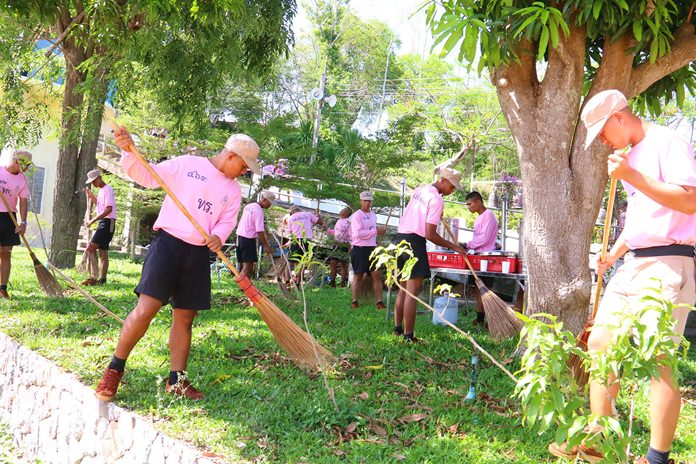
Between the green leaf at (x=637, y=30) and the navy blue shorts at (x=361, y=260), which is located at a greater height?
the green leaf at (x=637, y=30)

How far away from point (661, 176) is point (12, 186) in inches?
293

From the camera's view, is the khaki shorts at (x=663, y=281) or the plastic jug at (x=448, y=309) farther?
the plastic jug at (x=448, y=309)

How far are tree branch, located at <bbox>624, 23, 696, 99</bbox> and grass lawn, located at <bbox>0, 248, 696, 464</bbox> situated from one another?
256 cm

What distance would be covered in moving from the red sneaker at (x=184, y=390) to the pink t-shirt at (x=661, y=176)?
9.65 ft

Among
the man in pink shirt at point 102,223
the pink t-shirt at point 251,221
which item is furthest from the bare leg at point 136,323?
the pink t-shirt at point 251,221

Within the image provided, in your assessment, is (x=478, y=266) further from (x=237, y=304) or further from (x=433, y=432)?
(x=433, y=432)

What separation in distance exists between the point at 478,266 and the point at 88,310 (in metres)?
4.72

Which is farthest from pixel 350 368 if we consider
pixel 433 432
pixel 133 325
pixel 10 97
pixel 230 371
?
pixel 10 97

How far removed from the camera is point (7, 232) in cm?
767

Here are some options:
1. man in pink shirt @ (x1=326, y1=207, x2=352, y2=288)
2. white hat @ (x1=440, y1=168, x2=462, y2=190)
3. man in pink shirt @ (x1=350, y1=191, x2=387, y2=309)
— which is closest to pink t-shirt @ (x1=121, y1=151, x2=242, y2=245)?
white hat @ (x1=440, y1=168, x2=462, y2=190)

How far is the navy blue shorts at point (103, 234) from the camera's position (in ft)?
31.0

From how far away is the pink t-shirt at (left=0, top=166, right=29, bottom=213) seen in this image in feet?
25.4

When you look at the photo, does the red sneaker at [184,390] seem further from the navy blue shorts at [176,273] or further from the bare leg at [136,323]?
the navy blue shorts at [176,273]

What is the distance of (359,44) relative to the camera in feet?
122
